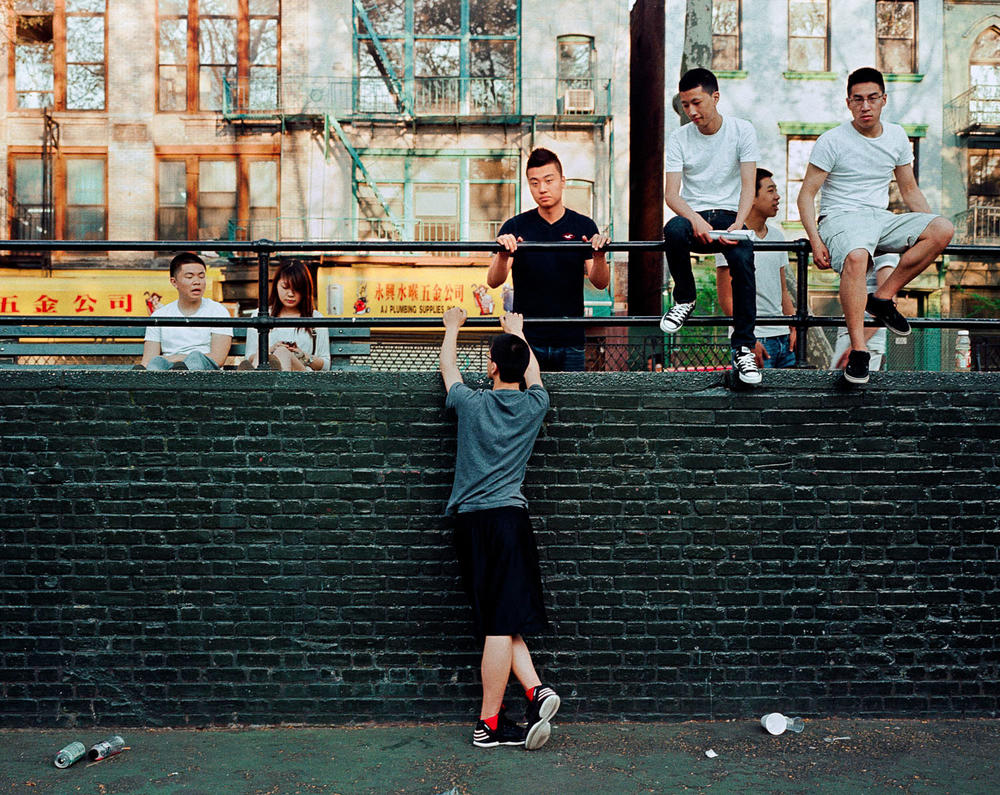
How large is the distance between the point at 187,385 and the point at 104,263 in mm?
20583

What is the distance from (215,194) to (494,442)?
70.2ft

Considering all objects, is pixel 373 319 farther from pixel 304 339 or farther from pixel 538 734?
pixel 538 734

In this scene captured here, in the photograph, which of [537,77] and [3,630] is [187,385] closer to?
[3,630]

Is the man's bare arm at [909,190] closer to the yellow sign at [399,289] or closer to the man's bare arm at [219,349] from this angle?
the man's bare arm at [219,349]

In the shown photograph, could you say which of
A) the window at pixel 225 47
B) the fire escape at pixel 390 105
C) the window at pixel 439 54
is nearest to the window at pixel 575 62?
the fire escape at pixel 390 105

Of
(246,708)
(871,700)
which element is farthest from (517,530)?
(871,700)

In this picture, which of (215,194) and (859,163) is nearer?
(859,163)

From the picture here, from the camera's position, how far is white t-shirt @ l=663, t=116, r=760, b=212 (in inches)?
238

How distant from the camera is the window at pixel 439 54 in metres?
24.8

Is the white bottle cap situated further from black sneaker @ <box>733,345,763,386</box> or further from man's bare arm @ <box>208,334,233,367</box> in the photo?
man's bare arm @ <box>208,334,233,367</box>

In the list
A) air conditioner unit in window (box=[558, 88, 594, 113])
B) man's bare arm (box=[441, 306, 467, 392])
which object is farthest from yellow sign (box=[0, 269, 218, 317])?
man's bare arm (box=[441, 306, 467, 392])

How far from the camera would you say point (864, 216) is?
5.76 metres

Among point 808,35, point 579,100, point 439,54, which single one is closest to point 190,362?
point 579,100

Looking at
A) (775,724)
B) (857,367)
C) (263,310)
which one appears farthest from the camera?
(263,310)
